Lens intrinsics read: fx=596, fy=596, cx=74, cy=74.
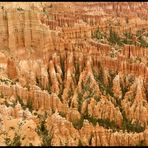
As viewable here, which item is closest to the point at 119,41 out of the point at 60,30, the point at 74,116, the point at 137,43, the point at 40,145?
the point at 137,43

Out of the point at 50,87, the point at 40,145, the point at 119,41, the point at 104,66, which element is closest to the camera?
the point at 40,145

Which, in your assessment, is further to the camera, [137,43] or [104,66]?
[137,43]

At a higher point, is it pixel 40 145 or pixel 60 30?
pixel 60 30

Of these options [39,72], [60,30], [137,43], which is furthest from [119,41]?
[39,72]

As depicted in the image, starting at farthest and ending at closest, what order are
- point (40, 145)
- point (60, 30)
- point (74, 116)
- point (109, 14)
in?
1. point (109, 14)
2. point (60, 30)
3. point (74, 116)
4. point (40, 145)

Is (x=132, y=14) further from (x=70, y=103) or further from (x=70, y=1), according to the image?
(x=70, y=103)

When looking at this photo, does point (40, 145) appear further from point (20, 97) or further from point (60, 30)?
point (60, 30)
